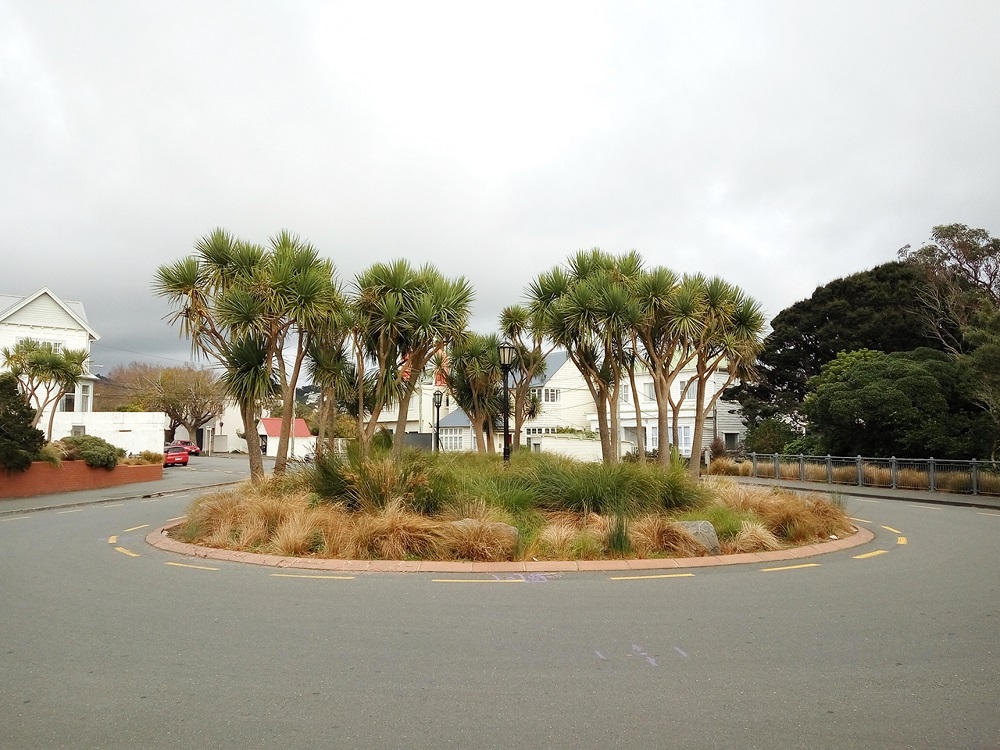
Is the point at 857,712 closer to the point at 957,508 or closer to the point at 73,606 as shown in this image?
the point at 73,606

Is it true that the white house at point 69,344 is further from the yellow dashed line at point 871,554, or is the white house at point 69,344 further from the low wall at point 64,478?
the yellow dashed line at point 871,554

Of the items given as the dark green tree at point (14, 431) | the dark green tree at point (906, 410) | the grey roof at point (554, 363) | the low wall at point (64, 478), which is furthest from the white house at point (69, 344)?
the dark green tree at point (906, 410)

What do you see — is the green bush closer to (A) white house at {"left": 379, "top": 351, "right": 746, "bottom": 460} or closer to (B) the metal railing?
(A) white house at {"left": 379, "top": 351, "right": 746, "bottom": 460}

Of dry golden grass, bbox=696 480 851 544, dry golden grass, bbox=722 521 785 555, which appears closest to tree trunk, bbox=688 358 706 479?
dry golden grass, bbox=696 480 851 544

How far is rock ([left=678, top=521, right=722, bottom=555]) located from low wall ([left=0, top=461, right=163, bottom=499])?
21444 mm

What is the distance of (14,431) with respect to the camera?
23109mm

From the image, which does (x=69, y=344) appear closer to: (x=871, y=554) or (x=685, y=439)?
(x=685, y=439)

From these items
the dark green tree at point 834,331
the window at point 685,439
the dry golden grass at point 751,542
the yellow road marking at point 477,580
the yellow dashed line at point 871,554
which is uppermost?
the dark green tree at point 834,331

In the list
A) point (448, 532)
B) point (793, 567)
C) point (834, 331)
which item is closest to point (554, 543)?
point (448, 532)

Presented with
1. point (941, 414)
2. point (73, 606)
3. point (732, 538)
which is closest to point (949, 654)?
point (732, 538)

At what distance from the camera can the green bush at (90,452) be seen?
1086 inches

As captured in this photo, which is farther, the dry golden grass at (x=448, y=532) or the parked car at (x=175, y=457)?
the parked car at (x=175, y=457)

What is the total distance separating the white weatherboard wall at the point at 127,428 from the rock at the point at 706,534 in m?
38.8

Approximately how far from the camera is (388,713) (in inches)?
186
